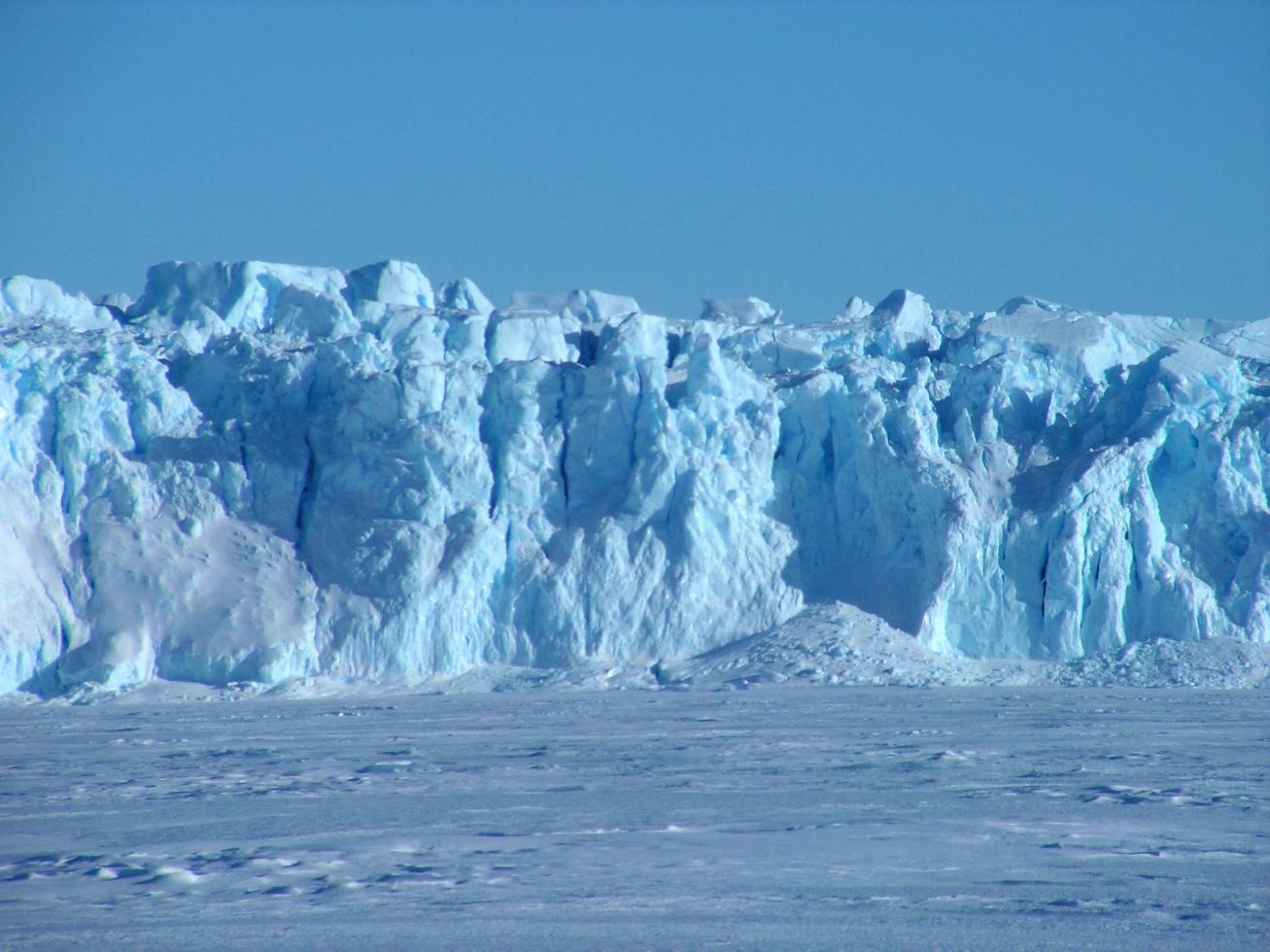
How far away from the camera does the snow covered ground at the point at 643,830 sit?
8.76 m

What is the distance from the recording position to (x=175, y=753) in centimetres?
1656

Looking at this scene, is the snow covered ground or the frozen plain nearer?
the snow covered ground

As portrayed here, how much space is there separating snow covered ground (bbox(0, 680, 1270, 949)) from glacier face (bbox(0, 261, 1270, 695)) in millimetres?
3902

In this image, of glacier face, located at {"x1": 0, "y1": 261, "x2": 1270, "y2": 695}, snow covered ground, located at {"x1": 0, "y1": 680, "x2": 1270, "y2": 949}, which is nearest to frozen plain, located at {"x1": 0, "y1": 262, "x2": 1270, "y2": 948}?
glacier face, located at {"x1": 0, "y1": 261, "x2": 1270, "y2": 695}

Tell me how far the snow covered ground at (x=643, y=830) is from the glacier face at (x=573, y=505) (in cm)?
390

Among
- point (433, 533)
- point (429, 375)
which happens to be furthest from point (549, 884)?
point (429, 375)

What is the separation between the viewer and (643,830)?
38.3 ft

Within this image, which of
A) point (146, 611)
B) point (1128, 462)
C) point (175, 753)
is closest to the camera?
point (175, 753)

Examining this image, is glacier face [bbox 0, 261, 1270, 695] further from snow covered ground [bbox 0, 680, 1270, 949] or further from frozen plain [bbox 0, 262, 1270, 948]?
snow covered ground [bbox 0, 680, 1270, 949]

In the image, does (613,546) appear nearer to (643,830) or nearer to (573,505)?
(573,505)

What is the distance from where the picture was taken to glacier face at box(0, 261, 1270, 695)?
23953 millimetres

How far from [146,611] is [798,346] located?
1435 cm

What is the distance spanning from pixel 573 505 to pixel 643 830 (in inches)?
584

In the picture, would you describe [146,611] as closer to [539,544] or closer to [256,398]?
[256,398]
